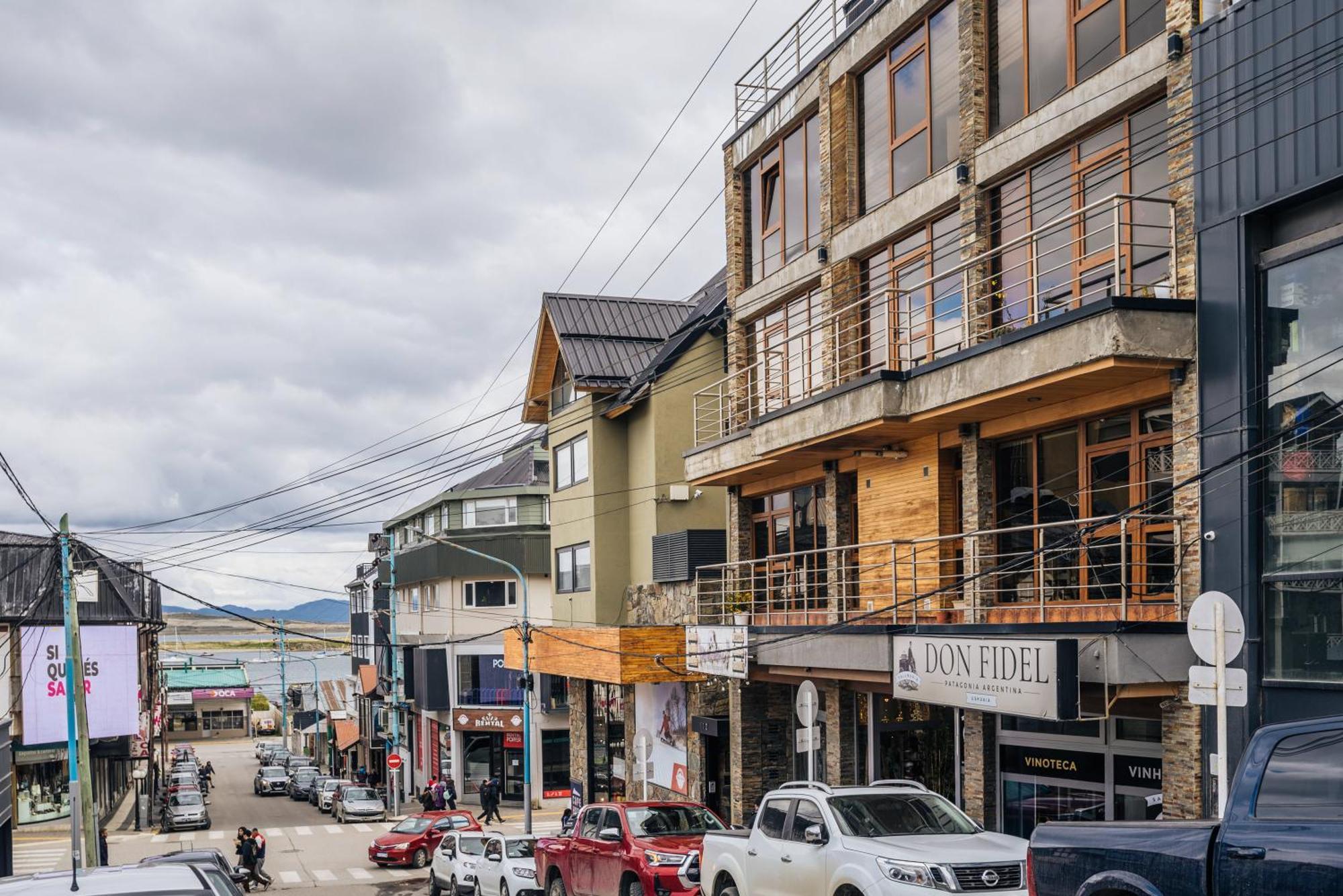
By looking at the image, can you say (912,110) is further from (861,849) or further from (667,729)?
(667,729)

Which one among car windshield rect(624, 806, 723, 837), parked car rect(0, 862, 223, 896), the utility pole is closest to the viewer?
parked car rect(0, 862, 223, 896)

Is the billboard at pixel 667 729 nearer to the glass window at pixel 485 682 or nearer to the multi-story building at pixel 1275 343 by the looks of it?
the multi-story building at pixel 1275 343

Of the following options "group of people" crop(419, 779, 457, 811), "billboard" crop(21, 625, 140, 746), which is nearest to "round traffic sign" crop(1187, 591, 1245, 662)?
"group of people" crop(419, 779, 457, 811)

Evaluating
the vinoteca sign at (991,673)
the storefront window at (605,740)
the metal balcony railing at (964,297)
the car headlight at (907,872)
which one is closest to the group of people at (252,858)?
the storefront window at (605,740)

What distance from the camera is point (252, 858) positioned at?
3231 cm

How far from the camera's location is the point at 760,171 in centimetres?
2769

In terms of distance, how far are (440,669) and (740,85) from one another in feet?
119

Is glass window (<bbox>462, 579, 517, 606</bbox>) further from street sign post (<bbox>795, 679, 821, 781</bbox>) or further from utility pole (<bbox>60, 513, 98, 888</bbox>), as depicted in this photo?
street sign post (<bbox>795, 679, 821, 781</bbox>)

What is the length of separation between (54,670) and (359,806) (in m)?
12.3

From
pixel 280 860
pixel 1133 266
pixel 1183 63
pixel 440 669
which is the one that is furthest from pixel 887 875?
pixel 440 669

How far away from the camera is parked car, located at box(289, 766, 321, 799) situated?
221 ft

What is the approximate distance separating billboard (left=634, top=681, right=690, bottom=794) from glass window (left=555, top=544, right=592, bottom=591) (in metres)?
4.25

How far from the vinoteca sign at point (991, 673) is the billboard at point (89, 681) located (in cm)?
3953

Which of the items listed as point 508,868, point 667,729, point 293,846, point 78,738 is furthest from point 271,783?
point 508,868
